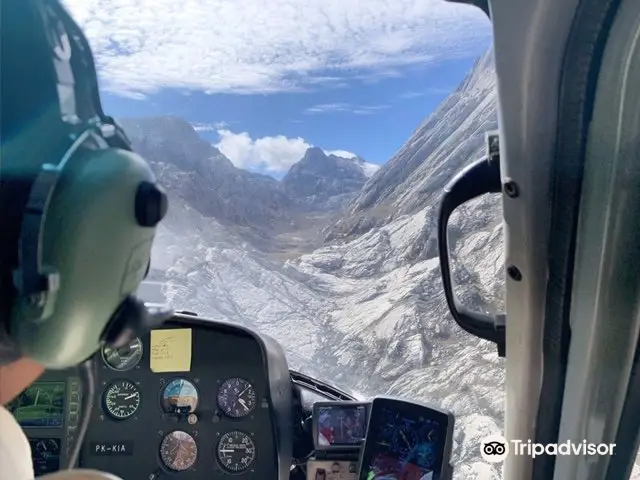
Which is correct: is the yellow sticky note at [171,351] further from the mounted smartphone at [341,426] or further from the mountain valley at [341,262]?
the mounted smartphone at [341,426]

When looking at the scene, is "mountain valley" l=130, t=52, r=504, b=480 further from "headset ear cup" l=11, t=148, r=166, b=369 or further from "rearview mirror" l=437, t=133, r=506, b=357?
"headset ear cup" l=11, t=148, r=166, b=369

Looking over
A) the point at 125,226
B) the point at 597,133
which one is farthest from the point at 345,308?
the point at 125,226

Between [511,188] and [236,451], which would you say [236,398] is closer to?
[236,451]

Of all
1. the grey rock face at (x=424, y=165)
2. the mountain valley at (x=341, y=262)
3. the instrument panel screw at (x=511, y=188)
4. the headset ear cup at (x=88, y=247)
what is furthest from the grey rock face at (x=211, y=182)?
the headset ear cup at (x=88, y=247)

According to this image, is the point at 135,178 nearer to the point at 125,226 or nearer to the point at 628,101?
the point at 125,226

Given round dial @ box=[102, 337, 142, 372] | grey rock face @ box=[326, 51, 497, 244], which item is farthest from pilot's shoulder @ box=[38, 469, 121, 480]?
round dial @ box=[102, 337, 142, 372]

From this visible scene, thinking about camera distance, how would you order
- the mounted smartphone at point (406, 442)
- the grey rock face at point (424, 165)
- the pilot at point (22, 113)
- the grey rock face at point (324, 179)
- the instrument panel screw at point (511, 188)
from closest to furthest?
the pilot at point (22, 113) < the instrument panel screw at point (511, 188) < the grey rock face at point (424, 165) < the mounted smartphone at point (406, 442) < the grey rock face at point (324, 179)

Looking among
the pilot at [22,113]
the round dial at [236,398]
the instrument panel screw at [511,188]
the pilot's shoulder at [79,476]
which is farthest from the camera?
the round dial at [236,398]
